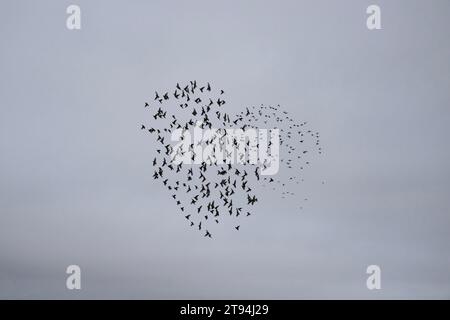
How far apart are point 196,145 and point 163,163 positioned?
4.72 feet

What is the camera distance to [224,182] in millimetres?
27281
